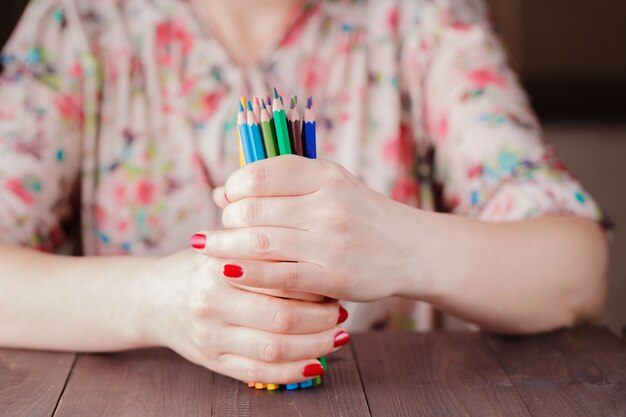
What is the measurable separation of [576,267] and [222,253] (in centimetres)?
42

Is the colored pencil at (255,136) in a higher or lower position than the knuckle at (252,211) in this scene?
higher

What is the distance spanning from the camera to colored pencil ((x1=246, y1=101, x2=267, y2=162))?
69 cm

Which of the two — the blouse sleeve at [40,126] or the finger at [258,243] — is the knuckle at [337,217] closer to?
the finger at [258,243]

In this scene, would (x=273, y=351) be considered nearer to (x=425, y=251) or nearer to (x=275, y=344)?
(x=275, y=344)

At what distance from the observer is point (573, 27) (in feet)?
8.29

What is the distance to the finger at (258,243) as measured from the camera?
27.6 inches

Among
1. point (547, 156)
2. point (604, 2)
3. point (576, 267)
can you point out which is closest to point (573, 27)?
point (604, 2)

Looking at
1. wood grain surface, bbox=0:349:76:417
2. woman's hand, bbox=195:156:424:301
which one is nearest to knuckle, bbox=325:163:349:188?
woman's hand, bbox=195:156:424:301

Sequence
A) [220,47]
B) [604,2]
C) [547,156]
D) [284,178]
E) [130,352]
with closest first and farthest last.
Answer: [284,178] < [130,352] < [547,156] < [220,47] < [604,2]

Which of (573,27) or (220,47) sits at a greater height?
(220,47)

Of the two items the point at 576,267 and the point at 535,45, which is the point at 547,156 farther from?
the point at 535,45

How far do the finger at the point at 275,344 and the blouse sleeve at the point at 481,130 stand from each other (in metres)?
0.35

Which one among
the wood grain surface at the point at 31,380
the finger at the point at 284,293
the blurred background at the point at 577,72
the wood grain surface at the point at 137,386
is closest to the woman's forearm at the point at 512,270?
the finger at the point at 284,293

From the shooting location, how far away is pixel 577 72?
256 cm
